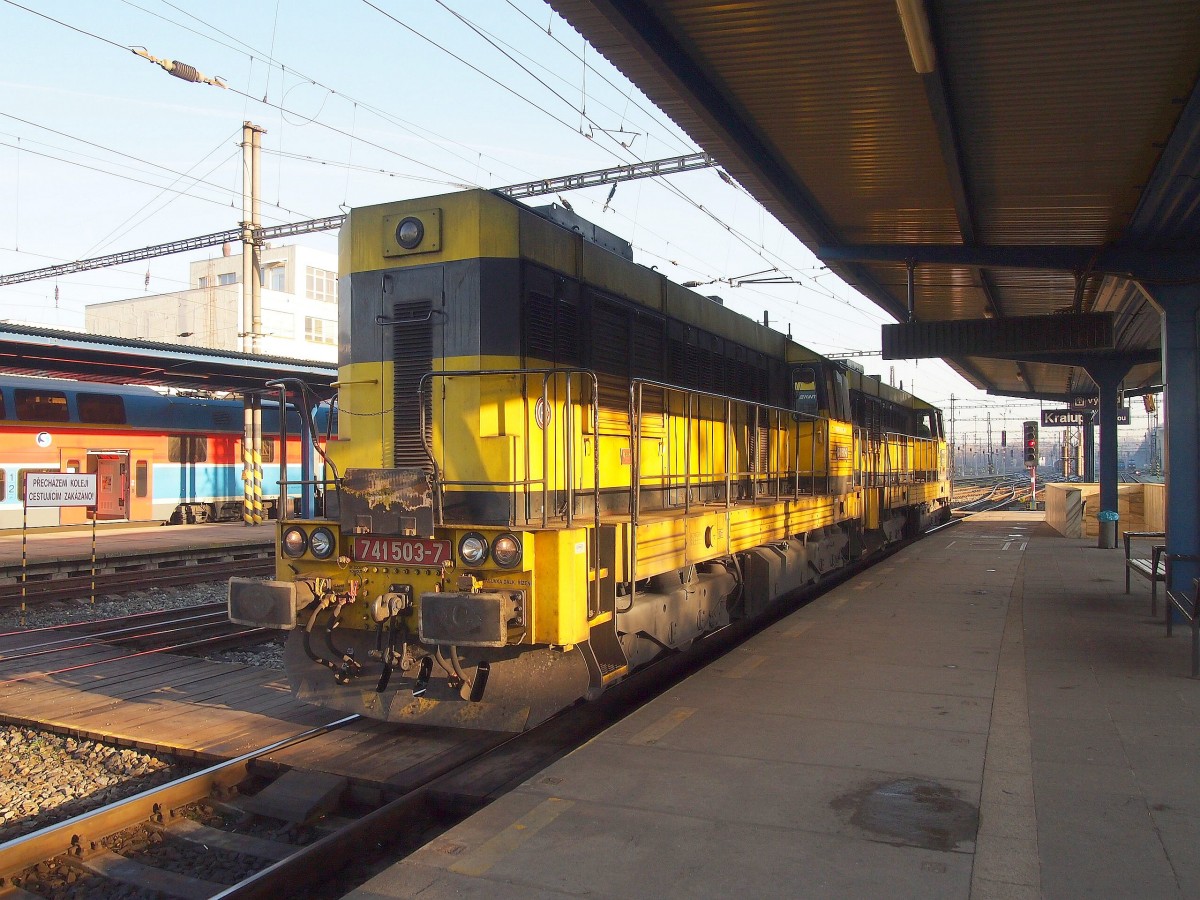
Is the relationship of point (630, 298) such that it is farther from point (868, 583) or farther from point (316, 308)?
point (316, 308)

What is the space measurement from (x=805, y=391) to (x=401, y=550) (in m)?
6.86

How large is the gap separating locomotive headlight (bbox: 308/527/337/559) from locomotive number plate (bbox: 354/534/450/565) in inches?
7.6

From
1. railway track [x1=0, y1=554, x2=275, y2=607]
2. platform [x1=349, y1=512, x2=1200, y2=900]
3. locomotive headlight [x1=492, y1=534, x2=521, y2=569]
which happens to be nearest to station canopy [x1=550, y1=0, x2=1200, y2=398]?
locomotive headlight [x1=492, y1=534, x2=521, y2=569]

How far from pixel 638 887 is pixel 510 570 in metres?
1.98

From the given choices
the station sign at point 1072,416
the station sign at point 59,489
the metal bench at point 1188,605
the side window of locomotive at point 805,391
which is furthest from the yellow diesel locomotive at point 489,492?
the station sign at point 1072,416

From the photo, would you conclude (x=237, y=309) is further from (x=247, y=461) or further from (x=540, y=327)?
(x=540, y=327)


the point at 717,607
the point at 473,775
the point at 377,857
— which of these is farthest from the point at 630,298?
the point at 377,857

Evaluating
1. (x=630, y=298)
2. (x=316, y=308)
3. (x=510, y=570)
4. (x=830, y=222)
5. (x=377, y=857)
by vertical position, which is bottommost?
(x=377, y=857)

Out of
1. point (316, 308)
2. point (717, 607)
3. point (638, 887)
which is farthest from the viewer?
point (316, 308)

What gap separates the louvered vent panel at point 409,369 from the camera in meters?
5.81

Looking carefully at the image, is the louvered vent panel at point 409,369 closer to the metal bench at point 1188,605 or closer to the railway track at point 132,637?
the railway track at point 132,637

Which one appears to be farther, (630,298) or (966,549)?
(966,549)

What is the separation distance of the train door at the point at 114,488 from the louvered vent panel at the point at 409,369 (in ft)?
60.6

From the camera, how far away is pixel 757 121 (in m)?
7.02
